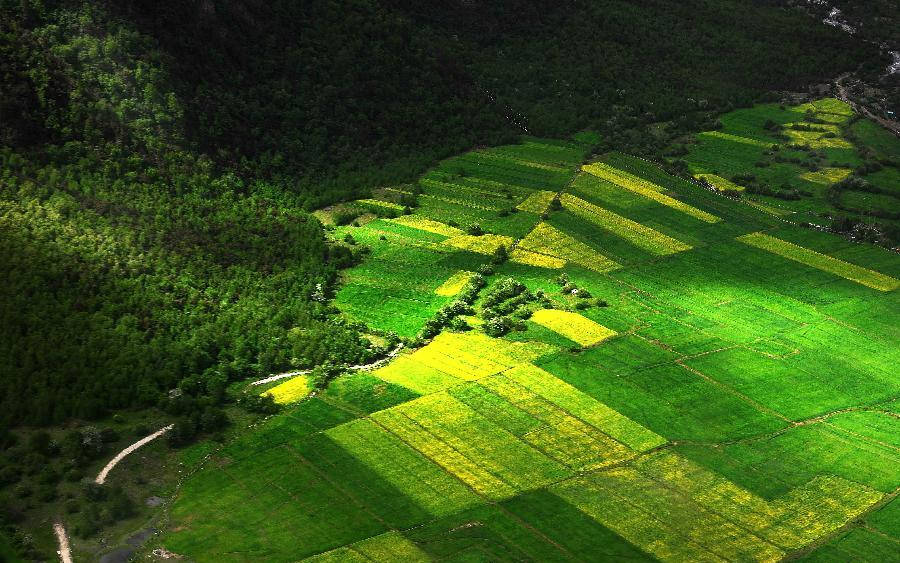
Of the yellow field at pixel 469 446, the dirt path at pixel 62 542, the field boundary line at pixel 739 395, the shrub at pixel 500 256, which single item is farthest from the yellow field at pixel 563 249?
the dirt path at pixel 62 542

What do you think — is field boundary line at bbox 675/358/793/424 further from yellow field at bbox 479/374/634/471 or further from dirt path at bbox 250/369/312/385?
dirt path at bbox 250/369/312/385

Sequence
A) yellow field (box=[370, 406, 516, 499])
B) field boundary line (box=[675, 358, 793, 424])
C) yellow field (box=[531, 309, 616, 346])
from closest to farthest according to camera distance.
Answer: yellow field (box=[370, 406, 516, 499]) < field boundary line (box=[675, 358, 793, 424]) < yellow field (box=[531, 309, 616, 346])

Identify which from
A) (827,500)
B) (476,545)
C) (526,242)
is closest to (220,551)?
(476,545)

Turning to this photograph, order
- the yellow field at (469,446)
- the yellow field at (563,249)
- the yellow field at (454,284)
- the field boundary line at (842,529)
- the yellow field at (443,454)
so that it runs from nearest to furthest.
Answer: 1. the field boundary line at (842,529)
2. the yellow field at (443,454)
3. the yellow field at (469,446)
4. the yellow field at (454,284)
5. the yellow field at (563,249)

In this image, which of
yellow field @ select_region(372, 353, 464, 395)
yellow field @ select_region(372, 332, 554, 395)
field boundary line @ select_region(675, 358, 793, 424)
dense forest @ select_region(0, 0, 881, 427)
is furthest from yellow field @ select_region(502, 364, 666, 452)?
dense forest @ select_region(0, 0, 881, 427)

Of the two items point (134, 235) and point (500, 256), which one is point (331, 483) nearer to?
point (134, 235)

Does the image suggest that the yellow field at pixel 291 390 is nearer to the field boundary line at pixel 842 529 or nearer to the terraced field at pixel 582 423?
the terraced field at pixel 582 423
